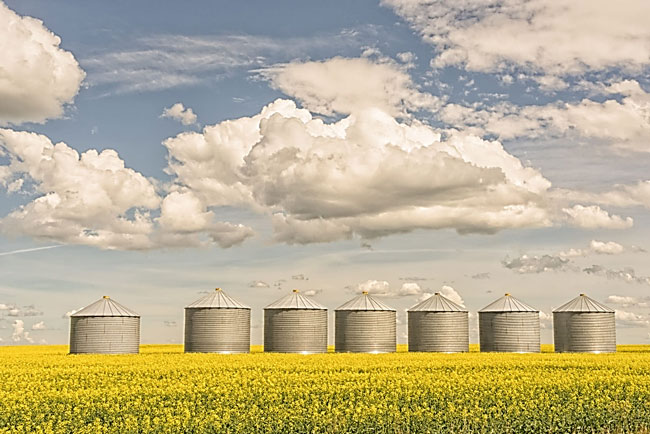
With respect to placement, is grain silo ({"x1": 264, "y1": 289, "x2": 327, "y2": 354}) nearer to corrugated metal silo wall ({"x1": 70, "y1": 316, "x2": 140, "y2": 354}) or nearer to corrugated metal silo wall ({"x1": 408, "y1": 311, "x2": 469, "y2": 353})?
corrugated metal silo wall ({"x1": 408, "y1": 311, "x2": 469, "y2": 353})

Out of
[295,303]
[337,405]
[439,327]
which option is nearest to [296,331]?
[295,303]

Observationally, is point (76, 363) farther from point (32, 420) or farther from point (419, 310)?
point (419, 310)

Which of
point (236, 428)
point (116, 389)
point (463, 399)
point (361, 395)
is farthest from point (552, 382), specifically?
point (116, 389)

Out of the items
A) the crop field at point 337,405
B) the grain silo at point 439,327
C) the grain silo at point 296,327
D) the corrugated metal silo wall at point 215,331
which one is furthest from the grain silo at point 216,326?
the crop field at point 337,405

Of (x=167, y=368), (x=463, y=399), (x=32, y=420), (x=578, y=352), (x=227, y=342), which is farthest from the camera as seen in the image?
(x=578, y=352)

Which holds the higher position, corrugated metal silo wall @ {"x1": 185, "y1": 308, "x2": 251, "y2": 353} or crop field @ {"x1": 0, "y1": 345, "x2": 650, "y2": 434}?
corrugated metal silo wall @ {"x1": 185, "y1": 308, "x2": 251, "y2": 353}

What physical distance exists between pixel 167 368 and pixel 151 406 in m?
16.7

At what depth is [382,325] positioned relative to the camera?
65.8 m

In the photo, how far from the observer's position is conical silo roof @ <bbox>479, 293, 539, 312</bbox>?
6825cm

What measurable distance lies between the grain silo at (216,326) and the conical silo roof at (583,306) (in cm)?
3076

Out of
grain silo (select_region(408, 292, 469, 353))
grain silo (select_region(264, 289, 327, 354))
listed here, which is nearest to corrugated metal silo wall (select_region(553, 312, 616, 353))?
grain silo (select_region(408, 292, 469, 353))

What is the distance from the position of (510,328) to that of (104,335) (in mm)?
36388

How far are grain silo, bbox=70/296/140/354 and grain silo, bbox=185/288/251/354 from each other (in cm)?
482

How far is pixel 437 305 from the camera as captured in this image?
68375 millimetres
